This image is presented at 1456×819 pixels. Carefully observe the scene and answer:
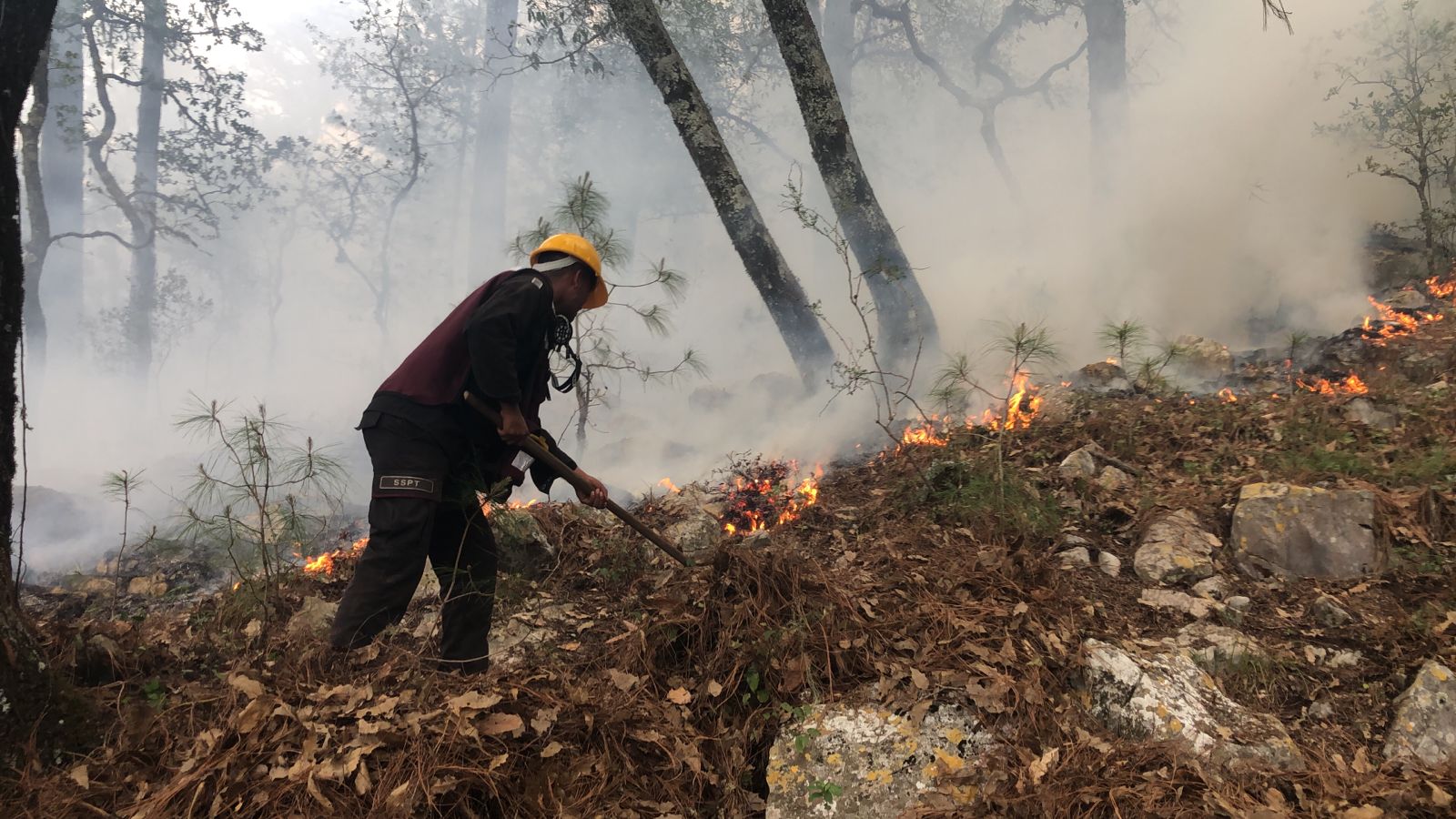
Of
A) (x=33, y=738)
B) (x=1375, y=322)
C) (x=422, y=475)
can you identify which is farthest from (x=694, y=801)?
(x=1375, y=322)

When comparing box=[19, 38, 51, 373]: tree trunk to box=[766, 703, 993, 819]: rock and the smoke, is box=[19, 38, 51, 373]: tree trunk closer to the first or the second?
the smoke

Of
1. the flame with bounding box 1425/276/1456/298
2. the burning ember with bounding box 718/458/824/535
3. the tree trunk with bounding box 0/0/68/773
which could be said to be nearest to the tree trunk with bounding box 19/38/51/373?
the tree trunk with bounding box 0/0/68/773

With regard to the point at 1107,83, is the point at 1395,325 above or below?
below

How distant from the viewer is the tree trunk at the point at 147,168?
15.3 metres

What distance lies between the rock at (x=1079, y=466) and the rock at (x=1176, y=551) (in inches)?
23.2

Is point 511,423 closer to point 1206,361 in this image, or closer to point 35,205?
point 1206,361

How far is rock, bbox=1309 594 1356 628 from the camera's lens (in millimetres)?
2717

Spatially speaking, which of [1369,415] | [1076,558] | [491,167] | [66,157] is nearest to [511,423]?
[1076,558]

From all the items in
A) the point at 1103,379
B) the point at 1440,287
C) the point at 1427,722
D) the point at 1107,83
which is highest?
the point at 1107,83

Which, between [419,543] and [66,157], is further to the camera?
[66,157]

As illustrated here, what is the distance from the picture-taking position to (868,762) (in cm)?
215

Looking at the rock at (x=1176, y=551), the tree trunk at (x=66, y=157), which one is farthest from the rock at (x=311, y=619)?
the tree trunk at (x=66, y=157)

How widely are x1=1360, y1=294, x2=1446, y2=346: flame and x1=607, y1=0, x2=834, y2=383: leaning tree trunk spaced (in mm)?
4691

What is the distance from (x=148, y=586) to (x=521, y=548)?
367cm
